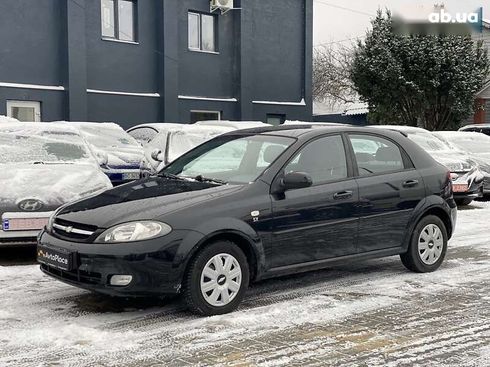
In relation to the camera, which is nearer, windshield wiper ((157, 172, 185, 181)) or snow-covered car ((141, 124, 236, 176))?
windshield wiper ((157, 172, 185, 181))

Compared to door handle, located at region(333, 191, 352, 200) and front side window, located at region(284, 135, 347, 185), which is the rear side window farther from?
door handle, located at region(333, 191, 352, 200)

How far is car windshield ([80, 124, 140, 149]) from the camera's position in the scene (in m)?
12.1

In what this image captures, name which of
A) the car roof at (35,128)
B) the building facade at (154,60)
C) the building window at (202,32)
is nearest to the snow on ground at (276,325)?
the car roof at (35,128)

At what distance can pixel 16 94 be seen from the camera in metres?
17.8

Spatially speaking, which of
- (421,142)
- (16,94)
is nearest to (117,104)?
(16,94)

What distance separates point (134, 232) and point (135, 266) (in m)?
0.27

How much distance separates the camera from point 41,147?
900 cm

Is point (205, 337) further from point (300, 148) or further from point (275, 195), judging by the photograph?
point (300, 148)

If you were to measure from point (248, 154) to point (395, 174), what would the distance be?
62.4 inches

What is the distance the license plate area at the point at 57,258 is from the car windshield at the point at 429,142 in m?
→ 9.61

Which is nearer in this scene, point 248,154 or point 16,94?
point 248,154

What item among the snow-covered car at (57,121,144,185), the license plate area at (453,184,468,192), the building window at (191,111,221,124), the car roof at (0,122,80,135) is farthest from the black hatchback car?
the building window at (191,111,221,124)

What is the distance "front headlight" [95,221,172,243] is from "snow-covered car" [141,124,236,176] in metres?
6.04

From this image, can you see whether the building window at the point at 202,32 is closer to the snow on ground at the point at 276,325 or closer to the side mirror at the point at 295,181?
the snow on ground at the point at 276,325
